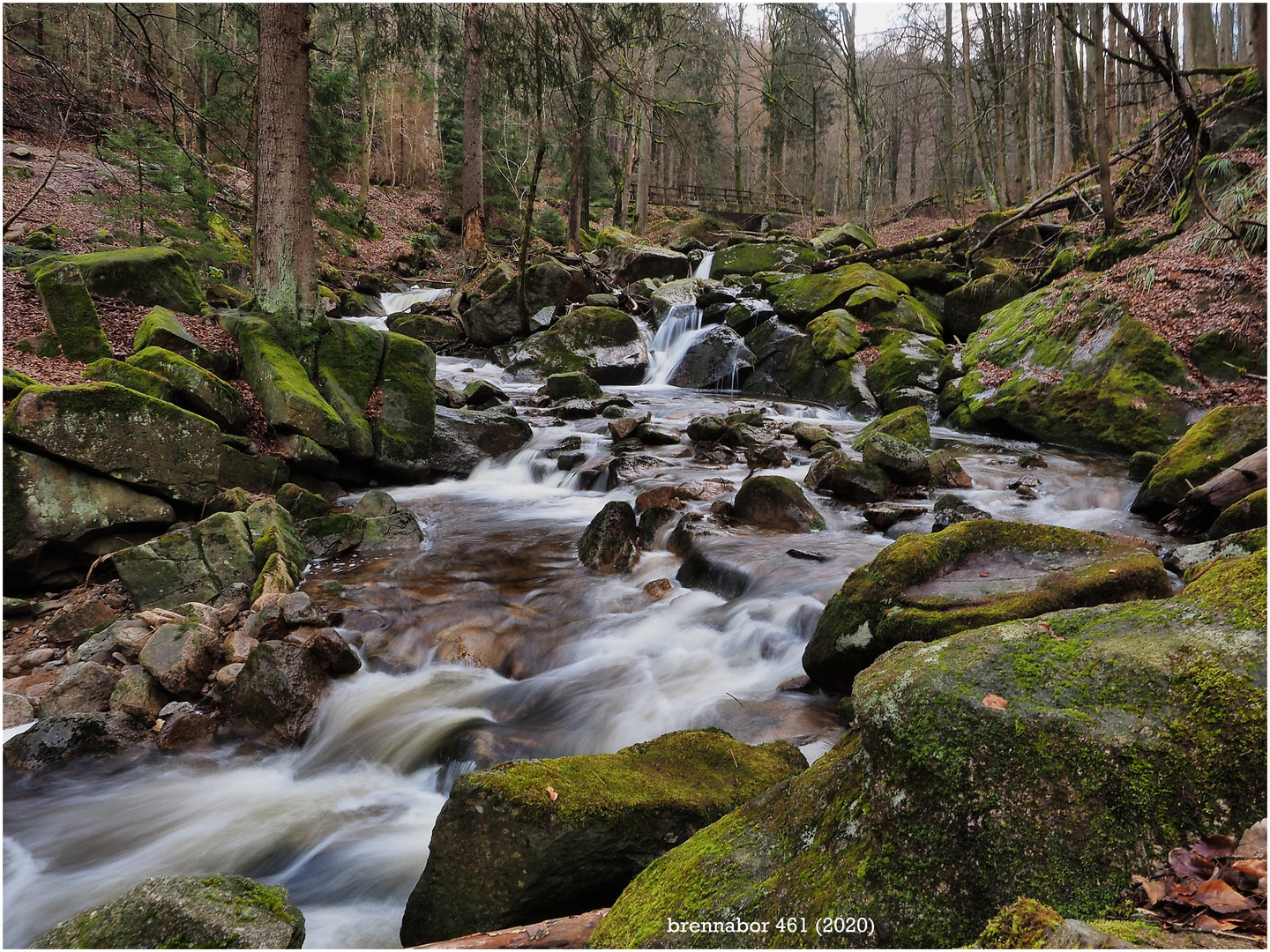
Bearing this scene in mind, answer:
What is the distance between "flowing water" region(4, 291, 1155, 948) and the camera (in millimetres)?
3711

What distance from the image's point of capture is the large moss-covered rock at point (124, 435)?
230 inches

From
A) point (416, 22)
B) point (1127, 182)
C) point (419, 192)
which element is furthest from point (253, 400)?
point (419, 192)

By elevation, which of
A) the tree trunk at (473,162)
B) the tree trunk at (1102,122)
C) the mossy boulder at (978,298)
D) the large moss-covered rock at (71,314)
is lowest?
the large moss-covered rock at (71,314)

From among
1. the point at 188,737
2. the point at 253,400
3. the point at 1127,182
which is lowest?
the point at 188,737

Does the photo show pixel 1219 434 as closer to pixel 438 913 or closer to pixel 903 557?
pixel 903 557

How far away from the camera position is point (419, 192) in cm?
3203

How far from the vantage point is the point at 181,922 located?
2.11m

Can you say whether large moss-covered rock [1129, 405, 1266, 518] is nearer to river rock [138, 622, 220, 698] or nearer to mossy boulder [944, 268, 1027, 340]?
mossy boulder [944, 268, 1027, 340]

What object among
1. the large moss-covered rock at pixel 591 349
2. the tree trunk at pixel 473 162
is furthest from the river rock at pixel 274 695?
the tree trunk at pixel 473 162

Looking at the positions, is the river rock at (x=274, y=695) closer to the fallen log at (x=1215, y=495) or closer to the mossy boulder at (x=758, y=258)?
the fallen log at (x=1215, y=495)

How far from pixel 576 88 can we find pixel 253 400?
271 inches

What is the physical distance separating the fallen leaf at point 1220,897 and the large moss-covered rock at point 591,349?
15.0 meters

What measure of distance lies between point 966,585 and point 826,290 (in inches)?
527

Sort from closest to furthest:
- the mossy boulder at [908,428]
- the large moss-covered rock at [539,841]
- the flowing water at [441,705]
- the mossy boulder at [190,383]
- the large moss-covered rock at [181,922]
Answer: the large moss-covered rock at [181,922] → the large moss-covered rock at [539,841] → the flowing water at [441,705] → the mossy boulder at [190,383] → the mossy boulder at [908,428]
